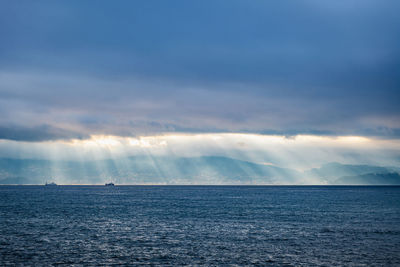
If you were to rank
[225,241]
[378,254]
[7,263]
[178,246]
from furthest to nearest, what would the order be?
[225,241]
[178,246]
[378,254]
[7,263]

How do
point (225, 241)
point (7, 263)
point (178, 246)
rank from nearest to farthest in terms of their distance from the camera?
1. point (7, 263)
2. point (178, 246)
3. point (225, 241)

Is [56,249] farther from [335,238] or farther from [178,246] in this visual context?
[335,238]

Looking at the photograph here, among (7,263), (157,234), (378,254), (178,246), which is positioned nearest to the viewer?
(7,263)

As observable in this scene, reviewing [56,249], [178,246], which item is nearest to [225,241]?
[178,246]

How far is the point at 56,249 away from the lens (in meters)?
61.8

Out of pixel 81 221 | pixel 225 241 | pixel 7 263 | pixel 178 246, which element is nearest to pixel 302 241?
pixel 225 241

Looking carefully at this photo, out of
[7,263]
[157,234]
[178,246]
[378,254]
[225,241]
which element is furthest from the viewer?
[157,234]

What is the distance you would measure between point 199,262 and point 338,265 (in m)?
18.6

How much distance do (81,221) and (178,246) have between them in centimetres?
4522

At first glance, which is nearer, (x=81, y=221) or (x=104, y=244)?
(x=104, y=244)

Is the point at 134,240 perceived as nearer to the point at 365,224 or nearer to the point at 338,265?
the point at 338,265

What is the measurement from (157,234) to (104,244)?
45.8 ft

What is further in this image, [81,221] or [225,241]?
[81,221]

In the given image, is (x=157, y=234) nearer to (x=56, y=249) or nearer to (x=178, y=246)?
(x=178, y=246)
